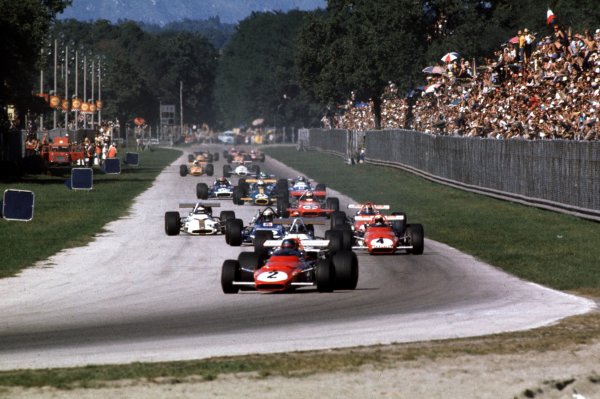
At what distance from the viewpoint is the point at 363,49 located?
115m

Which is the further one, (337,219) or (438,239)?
(438,239)

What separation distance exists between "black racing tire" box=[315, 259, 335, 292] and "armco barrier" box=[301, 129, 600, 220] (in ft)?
59.6

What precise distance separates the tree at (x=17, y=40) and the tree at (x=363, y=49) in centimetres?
3283

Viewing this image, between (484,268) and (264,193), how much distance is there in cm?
2302

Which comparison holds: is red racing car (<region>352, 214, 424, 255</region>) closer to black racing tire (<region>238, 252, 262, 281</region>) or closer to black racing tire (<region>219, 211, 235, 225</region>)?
black racing tire (<region>219, 211, 235, 225</region>)

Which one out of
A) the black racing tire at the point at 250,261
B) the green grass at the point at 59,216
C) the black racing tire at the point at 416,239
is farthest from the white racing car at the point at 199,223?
the black racing tire at the point at 250,261

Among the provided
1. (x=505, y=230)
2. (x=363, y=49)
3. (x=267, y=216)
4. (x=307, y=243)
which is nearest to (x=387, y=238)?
(x=267, y=216)

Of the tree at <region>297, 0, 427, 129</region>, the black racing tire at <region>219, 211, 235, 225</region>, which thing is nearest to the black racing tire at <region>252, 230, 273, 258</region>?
the black racing tire at <region>219, 211, 235, 225</region>

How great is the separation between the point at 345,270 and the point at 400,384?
9567mm

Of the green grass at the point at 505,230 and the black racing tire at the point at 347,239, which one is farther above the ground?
the black racing tire at the point at 347,239

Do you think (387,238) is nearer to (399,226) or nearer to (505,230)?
(399,226)

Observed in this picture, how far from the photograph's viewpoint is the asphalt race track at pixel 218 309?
689 inches

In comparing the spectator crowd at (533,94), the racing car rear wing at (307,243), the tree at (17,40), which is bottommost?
the racing car rear wing at (307,243)

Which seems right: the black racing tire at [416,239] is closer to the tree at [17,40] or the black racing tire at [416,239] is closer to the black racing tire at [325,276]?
the black racing tire at [325,276]
